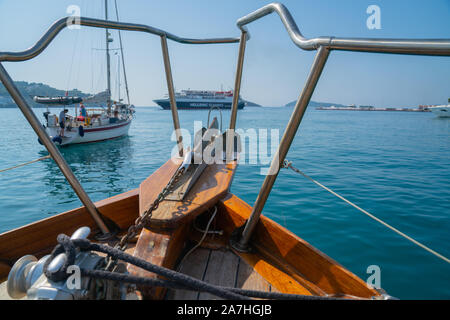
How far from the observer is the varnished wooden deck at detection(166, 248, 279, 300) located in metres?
1.63

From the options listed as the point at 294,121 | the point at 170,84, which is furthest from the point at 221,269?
the point at 170,84

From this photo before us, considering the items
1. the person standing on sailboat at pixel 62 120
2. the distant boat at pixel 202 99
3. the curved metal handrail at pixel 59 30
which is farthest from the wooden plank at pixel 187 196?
the distant boat at pixel 202 99

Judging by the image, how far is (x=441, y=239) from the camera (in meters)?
4.04

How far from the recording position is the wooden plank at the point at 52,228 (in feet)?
5.99

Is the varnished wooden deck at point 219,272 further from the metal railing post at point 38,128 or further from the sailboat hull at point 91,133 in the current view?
the sailboat hull at point 91,133

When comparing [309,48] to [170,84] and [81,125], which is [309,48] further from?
[81,125]

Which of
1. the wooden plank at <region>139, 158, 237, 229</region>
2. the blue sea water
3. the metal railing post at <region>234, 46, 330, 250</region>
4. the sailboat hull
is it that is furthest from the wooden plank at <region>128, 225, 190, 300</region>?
the sailboat hull

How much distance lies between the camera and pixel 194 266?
6.28 feet

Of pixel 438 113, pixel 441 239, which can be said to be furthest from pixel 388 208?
pixel 438 113

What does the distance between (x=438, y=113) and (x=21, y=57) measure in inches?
2326

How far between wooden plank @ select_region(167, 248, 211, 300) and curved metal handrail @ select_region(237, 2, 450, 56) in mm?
1642

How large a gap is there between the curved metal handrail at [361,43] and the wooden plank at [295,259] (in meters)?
1.24

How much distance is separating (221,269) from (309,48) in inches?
63.0

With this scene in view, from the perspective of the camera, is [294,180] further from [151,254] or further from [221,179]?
[151,254]
